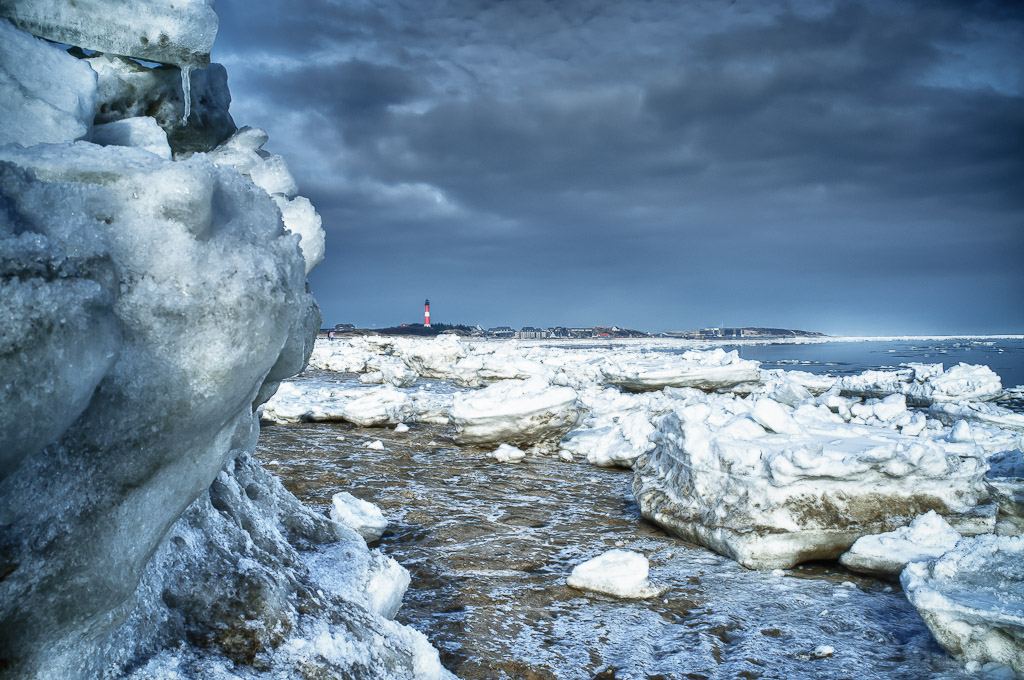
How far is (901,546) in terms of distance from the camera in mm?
4078

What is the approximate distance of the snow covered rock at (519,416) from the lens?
28.5ft

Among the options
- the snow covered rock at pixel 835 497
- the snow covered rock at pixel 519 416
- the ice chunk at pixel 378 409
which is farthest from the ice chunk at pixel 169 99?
the ice chunk at pixel 378 409

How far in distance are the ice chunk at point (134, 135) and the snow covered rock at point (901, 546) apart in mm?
4485

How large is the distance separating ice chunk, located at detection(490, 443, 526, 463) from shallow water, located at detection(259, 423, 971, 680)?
1.84 meters

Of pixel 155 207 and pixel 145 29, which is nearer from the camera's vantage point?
pixel 155 207

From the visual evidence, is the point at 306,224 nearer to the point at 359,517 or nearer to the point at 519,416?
the point at 359,517

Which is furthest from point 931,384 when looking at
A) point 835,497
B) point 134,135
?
point 134,135

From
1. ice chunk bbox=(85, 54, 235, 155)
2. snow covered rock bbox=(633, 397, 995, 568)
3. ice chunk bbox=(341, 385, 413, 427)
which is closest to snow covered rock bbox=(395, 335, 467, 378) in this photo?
ice chunk bbox=(341, 385, 413, 427)

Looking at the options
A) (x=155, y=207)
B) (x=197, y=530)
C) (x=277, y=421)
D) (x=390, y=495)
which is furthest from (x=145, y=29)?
(x=277, y=421)

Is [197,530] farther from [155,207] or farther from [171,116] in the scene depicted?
[171,116]

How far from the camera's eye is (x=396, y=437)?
32.2 feet

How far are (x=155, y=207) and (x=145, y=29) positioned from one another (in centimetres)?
129

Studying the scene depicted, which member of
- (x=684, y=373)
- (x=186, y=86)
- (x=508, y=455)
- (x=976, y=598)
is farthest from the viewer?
(x=684, y=373)

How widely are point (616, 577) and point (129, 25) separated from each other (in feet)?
12.1
